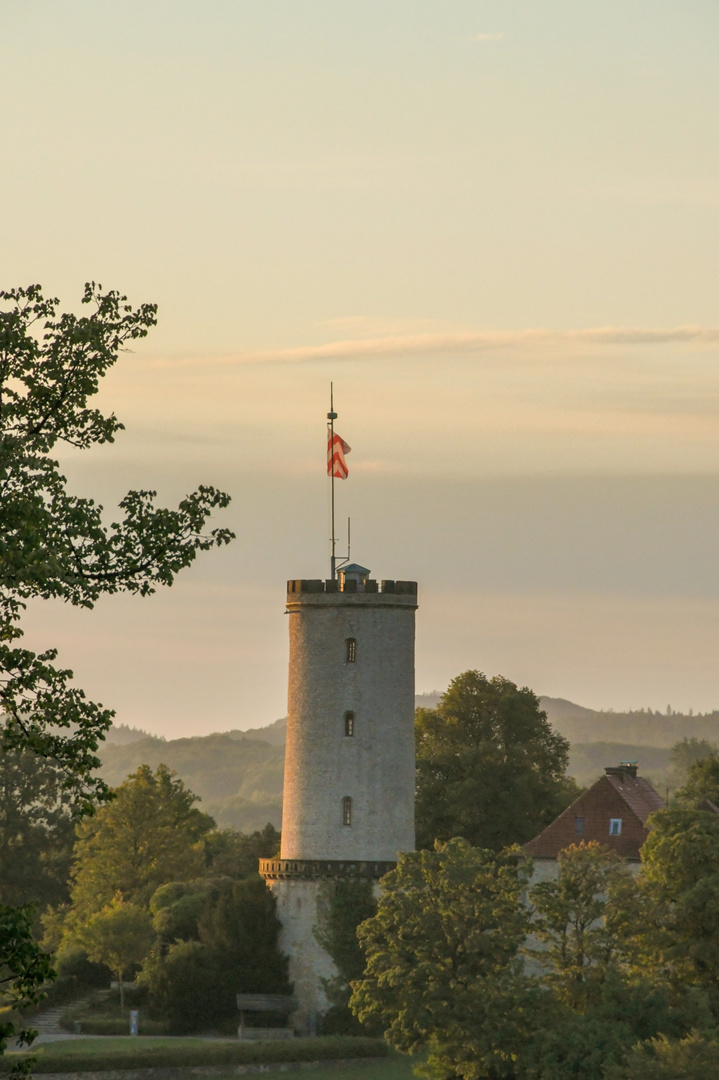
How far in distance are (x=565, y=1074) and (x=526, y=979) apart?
4483 millimetres

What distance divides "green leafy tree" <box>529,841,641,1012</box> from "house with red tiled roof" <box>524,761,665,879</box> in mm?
14787

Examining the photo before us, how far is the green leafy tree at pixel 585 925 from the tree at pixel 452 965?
118 cm

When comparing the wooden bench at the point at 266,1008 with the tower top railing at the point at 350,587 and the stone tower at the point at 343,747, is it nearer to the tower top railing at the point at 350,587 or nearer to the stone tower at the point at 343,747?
the stone tower at the point at 343,747

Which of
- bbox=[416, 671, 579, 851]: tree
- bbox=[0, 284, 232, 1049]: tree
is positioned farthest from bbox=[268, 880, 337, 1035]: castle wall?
bbox=[0, 284, 232, 1049]: tree

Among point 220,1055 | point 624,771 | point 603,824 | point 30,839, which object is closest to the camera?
point 220,1055

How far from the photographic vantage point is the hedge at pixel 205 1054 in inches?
2462

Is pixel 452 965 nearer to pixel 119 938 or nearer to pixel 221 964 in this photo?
pixel 221 964

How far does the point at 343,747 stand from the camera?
74.1m

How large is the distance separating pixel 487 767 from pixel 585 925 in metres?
25.2

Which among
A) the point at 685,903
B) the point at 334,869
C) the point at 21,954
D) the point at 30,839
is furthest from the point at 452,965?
the point at 30,839

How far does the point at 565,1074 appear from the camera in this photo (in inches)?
2105

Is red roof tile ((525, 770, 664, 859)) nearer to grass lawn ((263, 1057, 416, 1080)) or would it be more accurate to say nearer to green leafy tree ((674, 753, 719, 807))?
green leafy tree ((674, 753, 719, 807))

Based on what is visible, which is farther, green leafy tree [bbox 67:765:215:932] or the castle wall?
green leafy tree [bbox 67:765:215:932]

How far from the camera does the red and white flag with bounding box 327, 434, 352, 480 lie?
76625 mm
